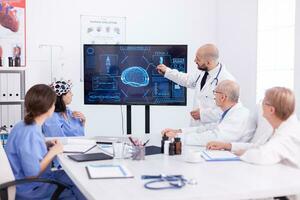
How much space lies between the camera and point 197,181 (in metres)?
1.73

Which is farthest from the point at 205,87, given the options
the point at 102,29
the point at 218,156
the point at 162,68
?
the point at 102,29

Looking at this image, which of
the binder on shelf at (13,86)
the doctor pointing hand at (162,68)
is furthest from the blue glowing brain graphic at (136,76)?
the binder on shelf at (13,86)

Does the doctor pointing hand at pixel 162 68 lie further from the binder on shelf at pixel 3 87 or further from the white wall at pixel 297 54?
the binder on shelf at pixel 3 87

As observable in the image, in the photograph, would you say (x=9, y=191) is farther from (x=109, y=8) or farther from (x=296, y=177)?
(x=109, y=8)

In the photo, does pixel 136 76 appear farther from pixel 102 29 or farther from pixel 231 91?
pixel 231 91

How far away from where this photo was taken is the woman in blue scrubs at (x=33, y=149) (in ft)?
6.88

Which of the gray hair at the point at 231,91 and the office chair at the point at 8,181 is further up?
the gray hair at the point at 231,91

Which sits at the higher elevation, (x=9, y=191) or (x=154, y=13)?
(x=154, y=13)

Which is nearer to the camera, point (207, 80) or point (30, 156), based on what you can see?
point (30, 156)

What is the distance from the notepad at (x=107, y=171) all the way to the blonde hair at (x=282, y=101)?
85cm

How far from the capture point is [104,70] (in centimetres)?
414

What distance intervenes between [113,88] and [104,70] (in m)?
0.21

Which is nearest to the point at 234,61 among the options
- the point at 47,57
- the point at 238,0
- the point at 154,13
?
the point at 238,0

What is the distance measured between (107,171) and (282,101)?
0.97 meters
